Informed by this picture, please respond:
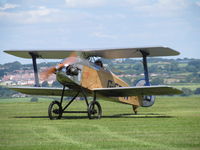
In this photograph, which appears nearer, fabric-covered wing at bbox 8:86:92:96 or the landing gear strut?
the landing gear strut

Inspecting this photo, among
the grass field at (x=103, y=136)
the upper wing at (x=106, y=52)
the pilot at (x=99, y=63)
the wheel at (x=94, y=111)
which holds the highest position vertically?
the upper wing at (x=106, y=52)

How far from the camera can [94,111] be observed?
2014 cm

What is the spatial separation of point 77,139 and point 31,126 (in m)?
3.71

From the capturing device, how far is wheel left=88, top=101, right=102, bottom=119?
1988cm

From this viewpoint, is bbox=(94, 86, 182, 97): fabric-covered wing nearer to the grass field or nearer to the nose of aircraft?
the nose of aircraft

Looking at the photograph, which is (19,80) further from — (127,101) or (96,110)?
(96,110)

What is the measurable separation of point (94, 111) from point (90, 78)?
1.32 metres

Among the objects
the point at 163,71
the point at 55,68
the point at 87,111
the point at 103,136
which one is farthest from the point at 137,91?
the point at 163,71

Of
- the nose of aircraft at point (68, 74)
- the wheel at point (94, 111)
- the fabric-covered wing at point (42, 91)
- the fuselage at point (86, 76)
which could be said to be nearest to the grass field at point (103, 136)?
the nose of aircraft at point (68, 74)

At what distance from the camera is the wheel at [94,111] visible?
1988cm

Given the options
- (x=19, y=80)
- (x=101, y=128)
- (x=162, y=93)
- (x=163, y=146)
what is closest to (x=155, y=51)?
(x=162, y=93)

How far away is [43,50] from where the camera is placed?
2261 centimetres

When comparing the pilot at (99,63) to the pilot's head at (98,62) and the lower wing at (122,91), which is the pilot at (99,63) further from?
the lower wing at (122,91)

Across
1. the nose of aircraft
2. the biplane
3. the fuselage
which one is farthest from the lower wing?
the nose of aircraft
